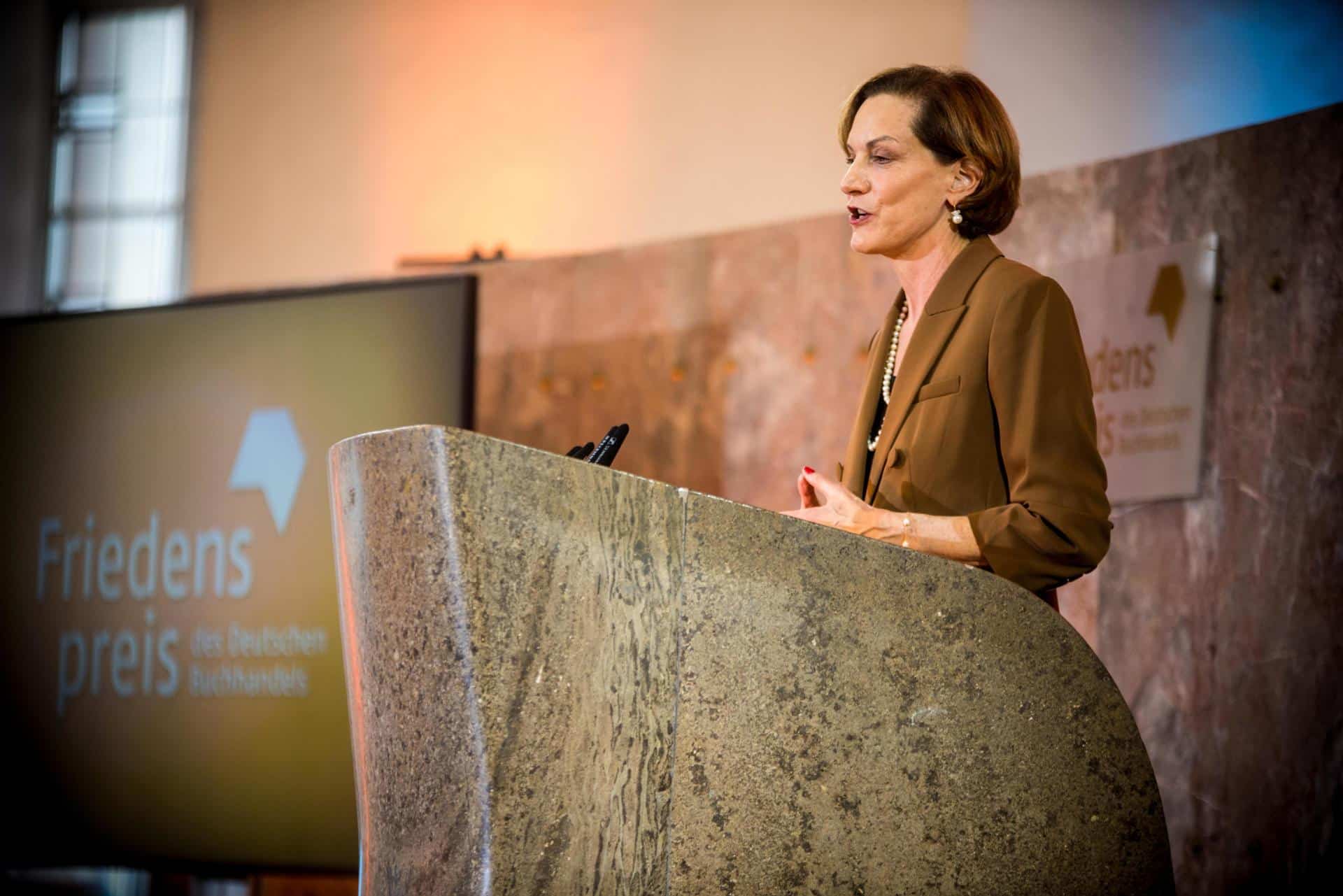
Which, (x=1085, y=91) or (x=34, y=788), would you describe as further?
(x=1085, y=91)

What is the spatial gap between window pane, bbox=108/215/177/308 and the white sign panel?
401 cm

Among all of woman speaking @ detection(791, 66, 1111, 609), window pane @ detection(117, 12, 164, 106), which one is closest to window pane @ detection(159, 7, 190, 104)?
window pane @ detection(117, 12, 164, 106)

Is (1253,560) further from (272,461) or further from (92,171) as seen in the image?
(92,171)

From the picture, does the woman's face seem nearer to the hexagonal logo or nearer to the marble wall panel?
the marble wall panel

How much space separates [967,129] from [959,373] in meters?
0.33

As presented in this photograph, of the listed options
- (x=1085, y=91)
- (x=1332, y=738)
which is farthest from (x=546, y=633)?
(x=1085, y=91)

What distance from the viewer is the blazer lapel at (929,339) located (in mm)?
1743

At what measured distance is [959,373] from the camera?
1.69m

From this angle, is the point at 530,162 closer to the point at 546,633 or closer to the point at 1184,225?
the point at 1184,225

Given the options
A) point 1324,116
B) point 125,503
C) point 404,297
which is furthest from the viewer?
point 125,503

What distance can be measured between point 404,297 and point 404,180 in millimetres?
1820

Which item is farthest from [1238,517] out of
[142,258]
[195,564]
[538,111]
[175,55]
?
[175,55]

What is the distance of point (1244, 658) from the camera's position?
2.75 meters

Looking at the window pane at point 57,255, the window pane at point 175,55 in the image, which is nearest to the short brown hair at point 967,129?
the window pane at point 175,55
